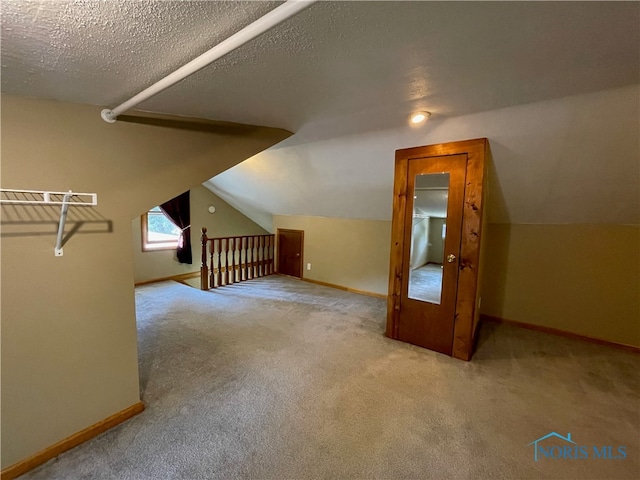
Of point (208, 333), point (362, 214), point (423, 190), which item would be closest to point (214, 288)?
point (208, 333)

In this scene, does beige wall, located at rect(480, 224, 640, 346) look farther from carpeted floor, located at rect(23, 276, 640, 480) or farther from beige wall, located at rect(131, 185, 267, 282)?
beige wall, located at rect(131, 185, 267, 282)

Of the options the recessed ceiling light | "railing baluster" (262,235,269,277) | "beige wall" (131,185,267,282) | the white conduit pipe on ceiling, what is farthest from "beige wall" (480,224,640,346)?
"beige wall" (131,185,267,282)

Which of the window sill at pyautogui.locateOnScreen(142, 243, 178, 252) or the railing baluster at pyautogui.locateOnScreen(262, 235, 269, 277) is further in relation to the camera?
the railing baluster at pyautogui.locateOnScreen(262, 235, 269, 277)

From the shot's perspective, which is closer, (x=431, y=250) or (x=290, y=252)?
(x=431, y=250)

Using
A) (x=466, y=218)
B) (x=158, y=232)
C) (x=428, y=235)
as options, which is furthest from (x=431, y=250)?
(x=158, y=232)

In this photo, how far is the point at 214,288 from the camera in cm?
466

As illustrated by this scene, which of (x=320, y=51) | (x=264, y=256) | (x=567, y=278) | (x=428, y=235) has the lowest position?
(x=264, y=256)

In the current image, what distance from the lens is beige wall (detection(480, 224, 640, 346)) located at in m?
2.82

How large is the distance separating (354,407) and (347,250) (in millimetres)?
3018

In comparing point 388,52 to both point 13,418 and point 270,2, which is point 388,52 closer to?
point 270,2

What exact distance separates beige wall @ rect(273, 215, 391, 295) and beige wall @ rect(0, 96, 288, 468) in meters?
3.12

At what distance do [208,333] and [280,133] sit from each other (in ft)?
7.04

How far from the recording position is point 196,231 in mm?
5531

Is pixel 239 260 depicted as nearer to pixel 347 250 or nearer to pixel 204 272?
pixel 204 272
